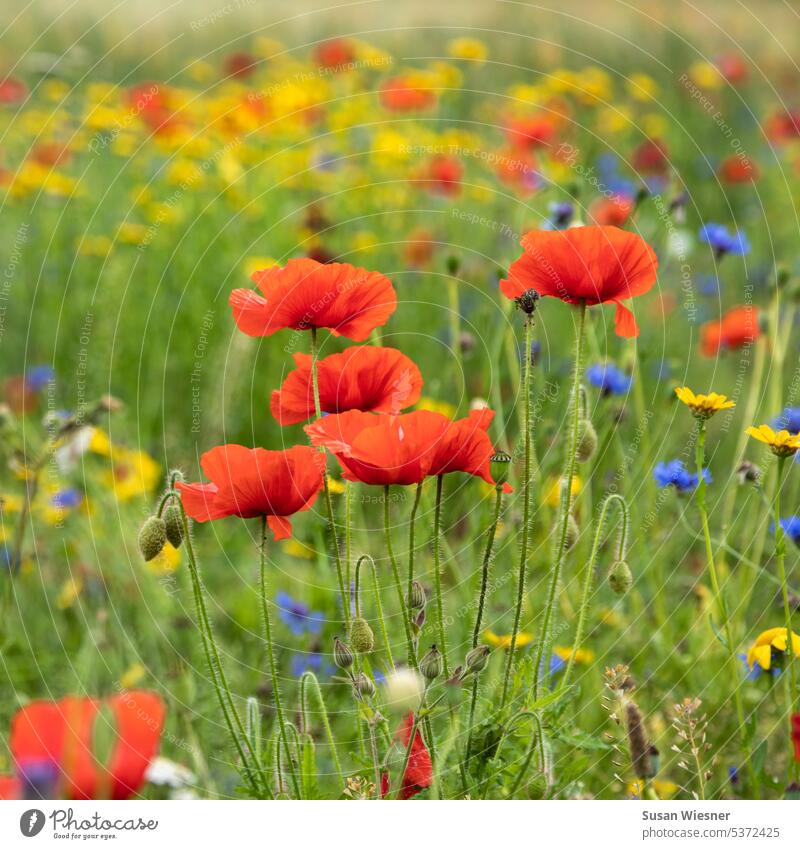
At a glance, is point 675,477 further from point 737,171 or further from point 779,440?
point 737,171

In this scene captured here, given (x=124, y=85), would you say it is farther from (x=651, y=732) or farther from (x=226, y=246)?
(x=651, y=732)

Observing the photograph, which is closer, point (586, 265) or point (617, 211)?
point (586, 265)

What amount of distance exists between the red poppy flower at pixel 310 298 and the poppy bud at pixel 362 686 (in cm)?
31

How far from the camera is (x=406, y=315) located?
230 centimetres

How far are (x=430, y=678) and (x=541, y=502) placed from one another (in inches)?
21.3

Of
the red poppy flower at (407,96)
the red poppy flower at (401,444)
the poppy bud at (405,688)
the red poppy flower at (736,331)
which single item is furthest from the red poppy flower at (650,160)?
the poppy bud at (405,688)

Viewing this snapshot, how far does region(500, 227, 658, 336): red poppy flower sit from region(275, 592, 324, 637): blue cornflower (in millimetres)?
662

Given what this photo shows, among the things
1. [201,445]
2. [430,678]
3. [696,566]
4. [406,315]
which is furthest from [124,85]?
[430,678]

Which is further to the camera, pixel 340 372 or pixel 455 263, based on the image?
pixel 455 263

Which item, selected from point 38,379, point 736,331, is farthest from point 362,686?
point 38,379

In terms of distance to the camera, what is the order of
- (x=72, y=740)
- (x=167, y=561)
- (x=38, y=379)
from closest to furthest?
(x=72, y=740), (x=167, y=561), (x=38, y=379)

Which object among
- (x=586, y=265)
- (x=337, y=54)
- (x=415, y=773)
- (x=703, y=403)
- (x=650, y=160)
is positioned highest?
(x=337, y=54)

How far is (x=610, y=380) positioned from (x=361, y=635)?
719 millimetres

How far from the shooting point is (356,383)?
3.29 ft
